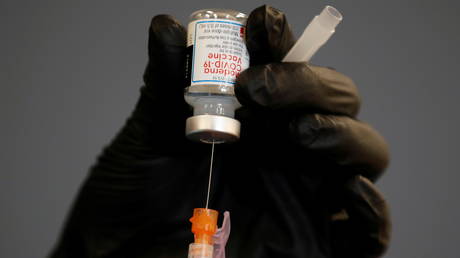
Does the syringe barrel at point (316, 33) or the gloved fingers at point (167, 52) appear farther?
the gloved fingers at point (167, 52)

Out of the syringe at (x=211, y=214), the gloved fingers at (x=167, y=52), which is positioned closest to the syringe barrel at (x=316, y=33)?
the syringe at (x=211, y=214)

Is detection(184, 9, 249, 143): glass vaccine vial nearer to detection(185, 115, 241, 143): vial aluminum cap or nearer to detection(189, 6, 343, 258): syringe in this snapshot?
detection(185, 115, 241, 143): vial aluminum cap

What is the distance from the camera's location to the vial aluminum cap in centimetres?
90

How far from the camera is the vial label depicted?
0.90 meters

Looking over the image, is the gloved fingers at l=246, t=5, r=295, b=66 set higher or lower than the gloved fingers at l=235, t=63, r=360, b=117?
A: higher


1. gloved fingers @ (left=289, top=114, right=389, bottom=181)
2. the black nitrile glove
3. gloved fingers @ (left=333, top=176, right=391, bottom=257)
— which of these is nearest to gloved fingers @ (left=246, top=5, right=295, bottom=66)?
the black nitrile glove

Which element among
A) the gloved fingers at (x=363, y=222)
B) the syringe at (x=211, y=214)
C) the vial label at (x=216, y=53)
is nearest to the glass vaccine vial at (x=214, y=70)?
the vial label at (x=216, y=53)

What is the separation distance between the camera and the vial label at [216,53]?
2.95 ft

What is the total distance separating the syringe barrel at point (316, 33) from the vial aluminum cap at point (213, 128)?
18cm

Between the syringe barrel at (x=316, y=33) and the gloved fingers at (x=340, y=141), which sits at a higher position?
the syringe barrel at (x=316, y=33)

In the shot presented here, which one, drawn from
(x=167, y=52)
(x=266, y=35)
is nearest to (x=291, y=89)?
(x=266, y=35)

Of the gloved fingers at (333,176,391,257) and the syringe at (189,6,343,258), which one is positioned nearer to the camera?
the syringe at (189,6,343,258)

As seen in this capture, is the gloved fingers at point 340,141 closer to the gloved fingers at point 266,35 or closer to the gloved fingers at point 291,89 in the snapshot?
the gloved fingers at point 291,89

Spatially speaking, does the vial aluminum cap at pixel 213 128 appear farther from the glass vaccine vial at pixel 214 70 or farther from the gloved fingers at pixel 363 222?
the gloved fingers at pixel 363 222
